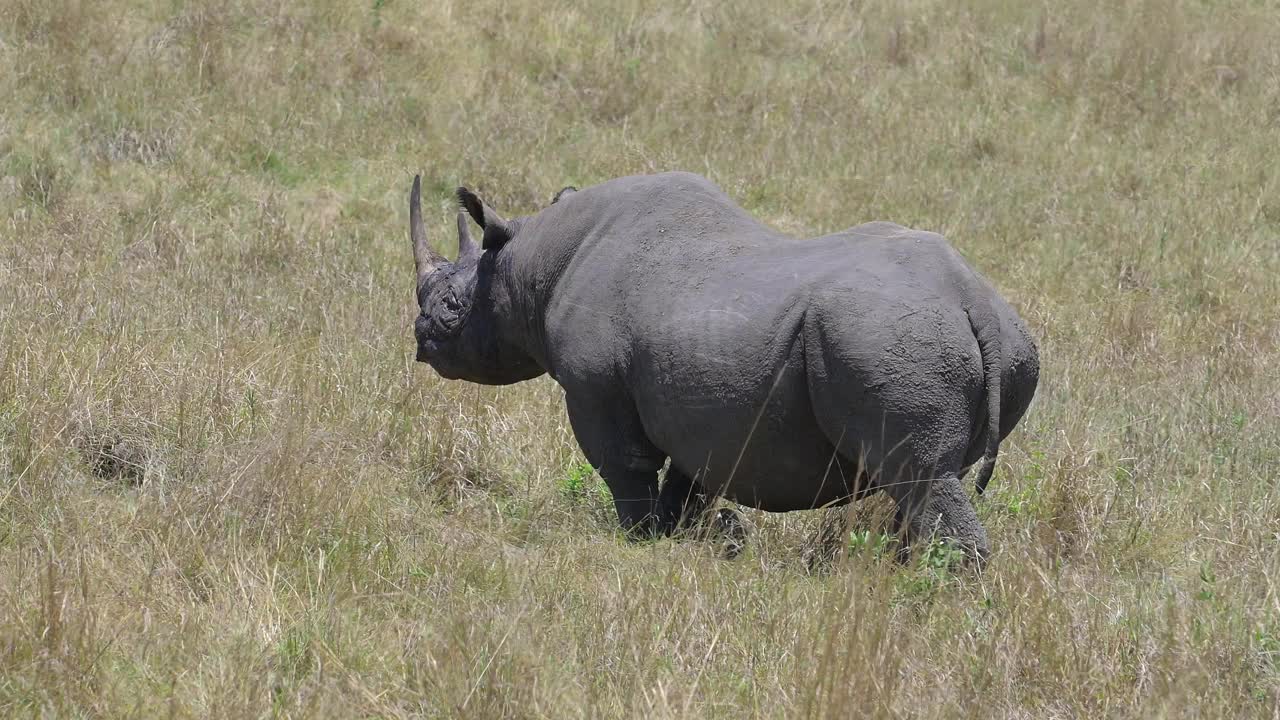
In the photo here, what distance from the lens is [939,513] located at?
16.6ft

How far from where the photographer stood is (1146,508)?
6270mm

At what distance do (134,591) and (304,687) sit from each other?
934 millimetres

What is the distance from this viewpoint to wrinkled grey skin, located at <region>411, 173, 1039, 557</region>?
4.95 m

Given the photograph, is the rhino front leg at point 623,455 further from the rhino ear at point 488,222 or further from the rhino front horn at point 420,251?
the rhino front horn at point 420,251

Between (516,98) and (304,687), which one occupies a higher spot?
(304,687)

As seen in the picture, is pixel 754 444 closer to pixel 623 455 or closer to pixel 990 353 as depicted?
pixel 623 455

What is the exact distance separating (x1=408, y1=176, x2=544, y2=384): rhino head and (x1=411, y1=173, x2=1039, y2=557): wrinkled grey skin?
0.09 metres

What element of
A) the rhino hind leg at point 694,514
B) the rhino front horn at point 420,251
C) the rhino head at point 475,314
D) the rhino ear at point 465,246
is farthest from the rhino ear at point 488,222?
the rhino hind leg at point 694,514

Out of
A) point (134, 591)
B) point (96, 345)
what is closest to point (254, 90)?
point (96, 345)

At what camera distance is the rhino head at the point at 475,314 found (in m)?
6.53

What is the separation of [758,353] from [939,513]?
0.81 metres

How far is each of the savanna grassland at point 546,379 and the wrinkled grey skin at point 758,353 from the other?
30 cm

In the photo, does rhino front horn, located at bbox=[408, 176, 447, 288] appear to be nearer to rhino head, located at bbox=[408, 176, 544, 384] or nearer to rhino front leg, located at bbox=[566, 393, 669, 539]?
rhino head, located at bbox=[408, 176, 544, 384]

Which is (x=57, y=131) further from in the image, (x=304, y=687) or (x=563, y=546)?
(x=304, y=687)
